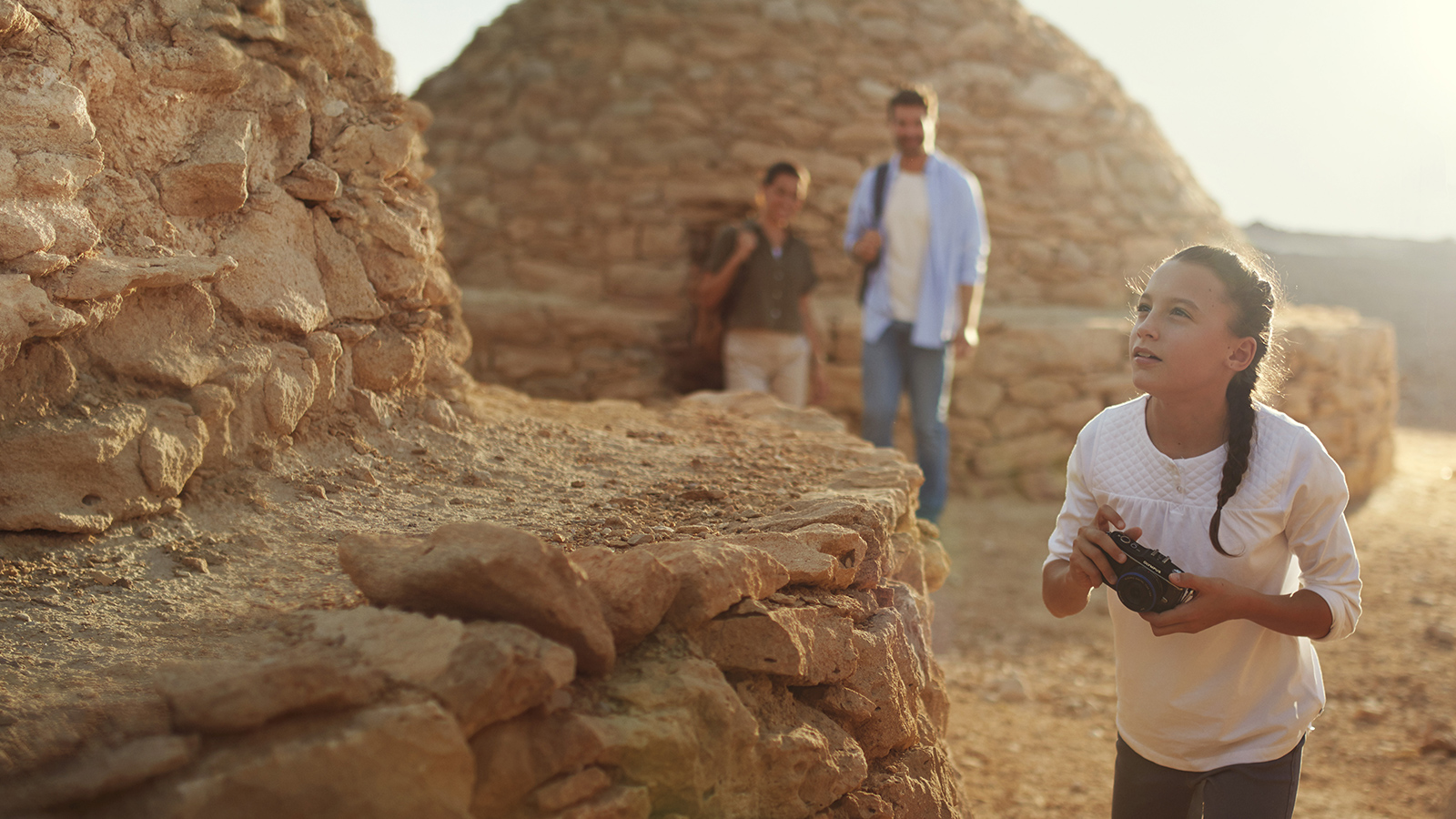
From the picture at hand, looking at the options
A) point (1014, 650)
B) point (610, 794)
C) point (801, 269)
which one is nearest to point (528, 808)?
point (610, 794)

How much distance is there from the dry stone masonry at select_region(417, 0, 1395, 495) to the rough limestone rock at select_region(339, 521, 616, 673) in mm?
4704

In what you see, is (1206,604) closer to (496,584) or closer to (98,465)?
(496,584)

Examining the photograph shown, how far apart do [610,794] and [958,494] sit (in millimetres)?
5280

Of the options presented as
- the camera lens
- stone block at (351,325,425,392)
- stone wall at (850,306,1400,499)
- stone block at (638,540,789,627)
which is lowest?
stone wall at (850,306,1400,499)

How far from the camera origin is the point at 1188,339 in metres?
1.58

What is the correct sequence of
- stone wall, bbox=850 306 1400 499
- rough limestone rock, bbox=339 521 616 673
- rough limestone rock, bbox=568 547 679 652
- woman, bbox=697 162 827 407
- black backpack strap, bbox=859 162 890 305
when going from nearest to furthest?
rough limestone rock, bbox=339 521 616 673, rough limestone rock, bbox=568 547 679 652, black backpack strap, bbox=859 162 890 305, woman, bbox=697 162 827 407, stone wall, bbox=850 306 1400 499

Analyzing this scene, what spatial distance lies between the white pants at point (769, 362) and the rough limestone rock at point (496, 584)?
3465mm

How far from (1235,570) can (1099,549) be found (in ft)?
0.80

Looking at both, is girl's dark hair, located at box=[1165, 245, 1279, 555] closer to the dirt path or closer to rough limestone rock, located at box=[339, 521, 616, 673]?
rough limestone rock, located at box=[339, 521, 616, 673]

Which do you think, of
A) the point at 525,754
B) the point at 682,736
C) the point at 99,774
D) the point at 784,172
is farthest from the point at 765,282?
the point at 99,774

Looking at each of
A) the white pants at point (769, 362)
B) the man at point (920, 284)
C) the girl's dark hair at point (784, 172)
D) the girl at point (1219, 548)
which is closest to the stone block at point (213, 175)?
the girl at point (1219, 548)

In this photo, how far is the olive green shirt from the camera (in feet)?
15.5

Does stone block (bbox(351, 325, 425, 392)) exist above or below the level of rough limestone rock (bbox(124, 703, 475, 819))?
above

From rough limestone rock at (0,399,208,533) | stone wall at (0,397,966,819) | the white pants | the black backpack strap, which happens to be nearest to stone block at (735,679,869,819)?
stone wall at (0,397,966,819)
